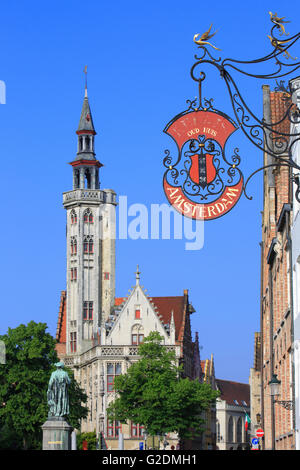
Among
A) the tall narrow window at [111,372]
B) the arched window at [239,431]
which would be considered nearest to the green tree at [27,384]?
the tall narrow window at [111,372]

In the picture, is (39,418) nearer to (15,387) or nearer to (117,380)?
(15,387)

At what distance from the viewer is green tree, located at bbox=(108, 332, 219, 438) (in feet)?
224

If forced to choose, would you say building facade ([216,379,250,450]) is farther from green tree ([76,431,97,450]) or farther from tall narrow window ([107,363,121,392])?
green tree ([76,431,97,450])

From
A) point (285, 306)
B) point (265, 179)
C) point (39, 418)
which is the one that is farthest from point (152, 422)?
point (285, 306)

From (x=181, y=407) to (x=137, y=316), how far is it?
2422 centimetres

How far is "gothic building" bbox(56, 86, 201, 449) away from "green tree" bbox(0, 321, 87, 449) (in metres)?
21.0

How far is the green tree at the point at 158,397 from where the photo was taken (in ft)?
224

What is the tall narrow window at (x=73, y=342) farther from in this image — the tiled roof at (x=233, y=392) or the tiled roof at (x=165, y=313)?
the tiled roof at (x=233, y=392)

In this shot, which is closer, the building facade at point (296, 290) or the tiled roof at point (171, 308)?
the building facade at point (296, 290)

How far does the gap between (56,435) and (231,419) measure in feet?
406

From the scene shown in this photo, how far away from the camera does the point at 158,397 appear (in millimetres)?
68062

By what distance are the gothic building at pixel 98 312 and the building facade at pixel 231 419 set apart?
54646 mm

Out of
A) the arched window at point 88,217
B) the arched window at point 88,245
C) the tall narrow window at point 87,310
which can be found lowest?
the tall narrow window at point 87,310

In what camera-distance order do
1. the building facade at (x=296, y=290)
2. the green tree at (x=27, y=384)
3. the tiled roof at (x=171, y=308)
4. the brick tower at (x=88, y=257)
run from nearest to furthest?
the building facade at (x=296, y=290), the green tree at (x=27, y=384), the brick tower at (x=88, y=257), the tiled roof at (x=171, y=308)
